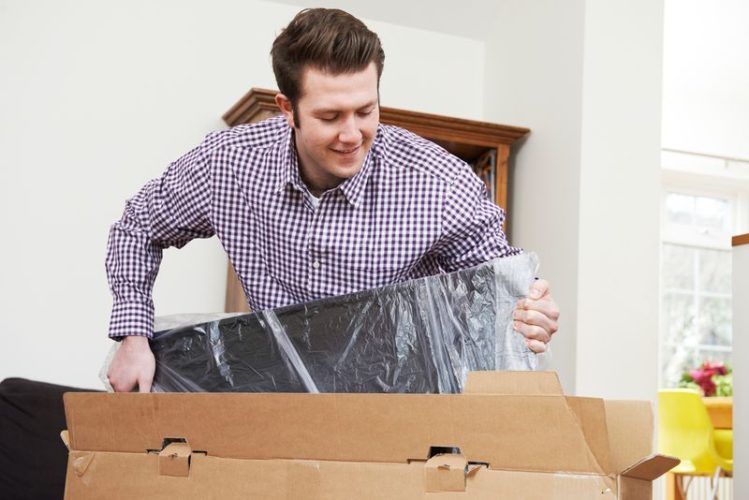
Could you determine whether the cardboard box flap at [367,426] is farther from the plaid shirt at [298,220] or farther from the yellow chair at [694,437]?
the yellow chair at [694,437]

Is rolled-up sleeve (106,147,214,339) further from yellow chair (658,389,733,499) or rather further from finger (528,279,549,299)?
yellow chair (658,389,733,499)

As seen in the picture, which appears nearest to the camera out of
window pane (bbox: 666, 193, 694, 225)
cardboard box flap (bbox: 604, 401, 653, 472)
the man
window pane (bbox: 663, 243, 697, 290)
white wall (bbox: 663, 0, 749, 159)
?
cardboard box flap (bbox: 604, 401, 653, 472)

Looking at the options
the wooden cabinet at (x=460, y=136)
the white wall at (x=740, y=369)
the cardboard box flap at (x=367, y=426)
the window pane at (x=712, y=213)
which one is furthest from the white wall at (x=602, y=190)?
the window pane at (x=712, y=213)

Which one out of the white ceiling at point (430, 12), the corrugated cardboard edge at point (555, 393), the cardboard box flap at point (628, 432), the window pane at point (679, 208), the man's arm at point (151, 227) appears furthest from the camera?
the window pane at point (679, 208)

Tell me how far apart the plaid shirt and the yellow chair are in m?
3.05

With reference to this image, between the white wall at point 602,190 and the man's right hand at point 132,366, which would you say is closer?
the man's right hand at point 132,366

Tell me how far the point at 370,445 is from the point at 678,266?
5.38m

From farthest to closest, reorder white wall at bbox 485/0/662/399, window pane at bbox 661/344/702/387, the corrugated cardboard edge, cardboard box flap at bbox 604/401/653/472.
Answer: window pane at bbox 661/344/702/387 < white wall at bbox 485/0/662/399 < cardboard box flap at bbox 604/401/653/472 < the corrugated cardboard edge

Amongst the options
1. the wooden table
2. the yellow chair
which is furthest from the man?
the wooden table

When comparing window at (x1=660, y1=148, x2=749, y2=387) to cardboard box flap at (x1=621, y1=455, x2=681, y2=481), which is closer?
cardboard box flap at (x1=621, y1=455, x2=681, y2=481)

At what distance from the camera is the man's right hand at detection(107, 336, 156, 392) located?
1578mm

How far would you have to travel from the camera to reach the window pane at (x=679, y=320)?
597cm

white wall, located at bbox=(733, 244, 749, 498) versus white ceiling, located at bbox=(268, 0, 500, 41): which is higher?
white ceiling, located at bbox=(268, 0, 500, 41)

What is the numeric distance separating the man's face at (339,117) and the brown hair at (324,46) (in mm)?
15
